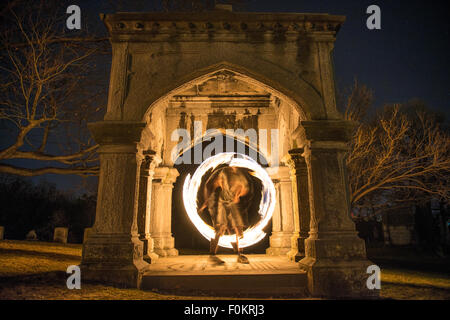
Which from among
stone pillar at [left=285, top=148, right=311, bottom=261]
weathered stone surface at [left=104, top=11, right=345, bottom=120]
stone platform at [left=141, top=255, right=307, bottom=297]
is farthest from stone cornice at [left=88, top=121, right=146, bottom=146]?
stone pillar at [left=285, top=148, right=311, bottom=261]

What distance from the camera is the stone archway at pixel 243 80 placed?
5.09m

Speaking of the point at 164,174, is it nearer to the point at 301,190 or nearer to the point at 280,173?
the point at 280,173

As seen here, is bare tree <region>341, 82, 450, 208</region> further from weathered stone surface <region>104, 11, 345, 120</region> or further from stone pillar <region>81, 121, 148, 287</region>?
stone pillar <region>81, 121, 148, 287</region>

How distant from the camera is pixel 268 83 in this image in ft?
20.2

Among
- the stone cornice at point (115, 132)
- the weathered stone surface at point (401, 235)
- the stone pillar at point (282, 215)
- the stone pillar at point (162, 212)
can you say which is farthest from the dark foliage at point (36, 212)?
the weathered stone surface at point (401, 235)

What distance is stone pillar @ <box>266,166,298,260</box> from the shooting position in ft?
27.9

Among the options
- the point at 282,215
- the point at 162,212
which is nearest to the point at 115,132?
the point at 162,212

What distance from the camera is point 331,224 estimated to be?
5336mm

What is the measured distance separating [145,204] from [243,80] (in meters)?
3.95

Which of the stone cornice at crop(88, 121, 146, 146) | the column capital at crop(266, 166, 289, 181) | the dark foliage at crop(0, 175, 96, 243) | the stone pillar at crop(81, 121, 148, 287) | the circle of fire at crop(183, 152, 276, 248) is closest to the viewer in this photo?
the stone pillar at crop(81, 121, 148, 287)

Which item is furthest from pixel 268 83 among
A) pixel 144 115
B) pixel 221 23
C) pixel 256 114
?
pixel 256 114

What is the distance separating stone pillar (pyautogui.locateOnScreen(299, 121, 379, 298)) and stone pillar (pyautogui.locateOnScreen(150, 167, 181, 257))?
14.9 feet

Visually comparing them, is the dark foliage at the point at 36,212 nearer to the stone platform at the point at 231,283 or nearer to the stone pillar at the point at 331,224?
the stone platform at the point at 231,283
